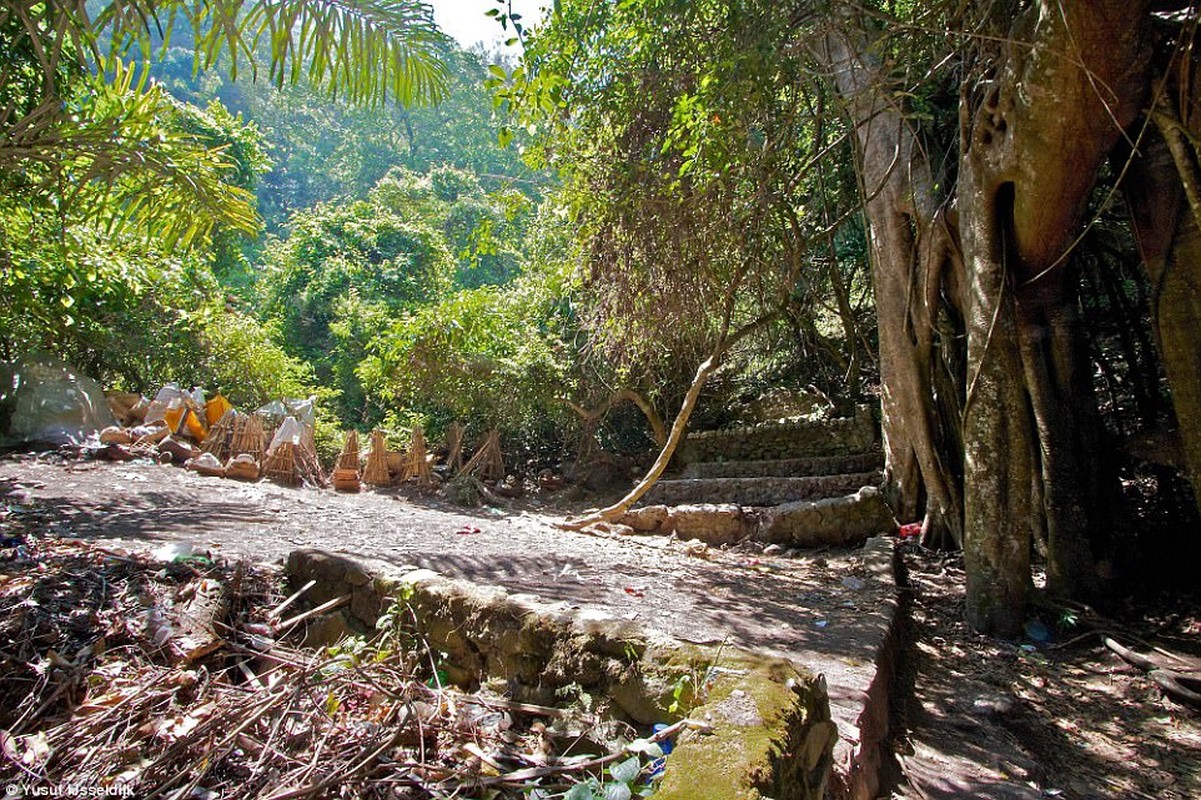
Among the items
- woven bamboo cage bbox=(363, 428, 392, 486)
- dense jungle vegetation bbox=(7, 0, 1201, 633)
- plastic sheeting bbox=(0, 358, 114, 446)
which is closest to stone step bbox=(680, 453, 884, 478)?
dense jungle vegetation bbox=(7, 0, 1201, 633)

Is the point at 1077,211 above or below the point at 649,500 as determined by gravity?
above

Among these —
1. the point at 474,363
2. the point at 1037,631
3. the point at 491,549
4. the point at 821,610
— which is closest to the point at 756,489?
the point at 491,549

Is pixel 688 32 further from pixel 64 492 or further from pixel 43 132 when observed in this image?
pixel 64 492

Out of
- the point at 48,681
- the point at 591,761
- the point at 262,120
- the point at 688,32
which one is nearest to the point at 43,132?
the point at 48,681

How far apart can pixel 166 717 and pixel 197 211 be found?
3624mm

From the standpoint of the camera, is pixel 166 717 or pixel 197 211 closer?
pixel 166 717

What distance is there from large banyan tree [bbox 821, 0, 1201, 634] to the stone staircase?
1.73m

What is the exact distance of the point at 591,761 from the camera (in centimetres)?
159

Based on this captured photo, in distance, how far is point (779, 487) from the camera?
797 cm

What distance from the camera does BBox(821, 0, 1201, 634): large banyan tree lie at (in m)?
3.24

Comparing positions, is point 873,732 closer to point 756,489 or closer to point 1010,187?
point 1010,187

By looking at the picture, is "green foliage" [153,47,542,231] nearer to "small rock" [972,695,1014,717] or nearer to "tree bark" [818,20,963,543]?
"tree bark" [818,20,963,543]

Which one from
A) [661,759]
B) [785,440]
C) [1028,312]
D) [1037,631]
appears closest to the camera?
[661,759]

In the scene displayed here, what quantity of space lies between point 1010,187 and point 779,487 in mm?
4546
